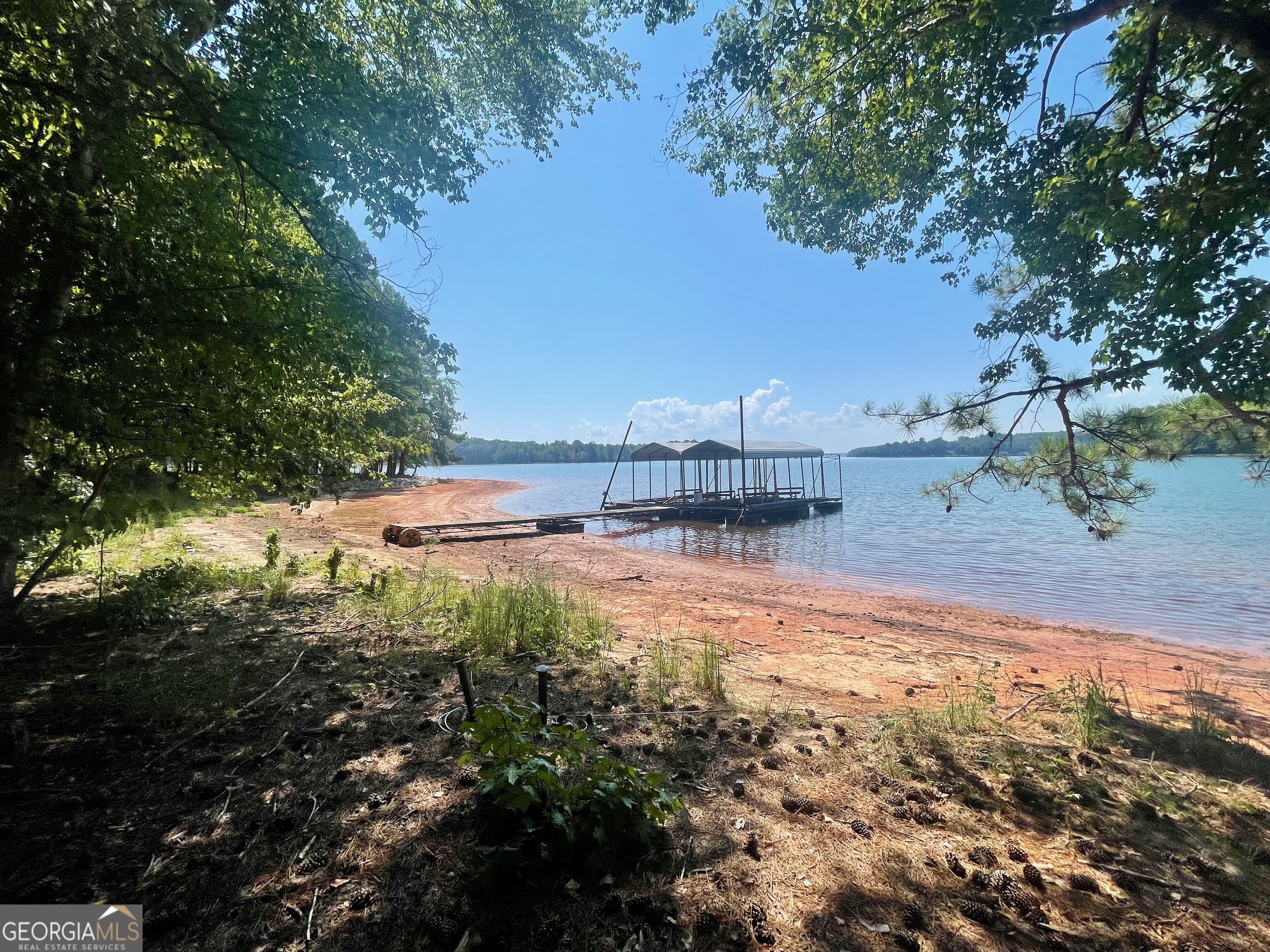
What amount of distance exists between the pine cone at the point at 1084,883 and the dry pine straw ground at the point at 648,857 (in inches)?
0.4

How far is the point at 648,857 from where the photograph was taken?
2010 mm

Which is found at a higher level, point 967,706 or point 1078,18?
point 1078,18

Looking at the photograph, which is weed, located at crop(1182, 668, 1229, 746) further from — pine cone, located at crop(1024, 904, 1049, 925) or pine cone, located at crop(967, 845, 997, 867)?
pine cone, located at crop(1024, 904, 1049, 925)

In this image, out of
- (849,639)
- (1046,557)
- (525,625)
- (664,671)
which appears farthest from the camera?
(1046,557)

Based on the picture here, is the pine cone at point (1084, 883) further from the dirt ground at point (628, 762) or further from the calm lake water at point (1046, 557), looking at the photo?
the calm lake water at point (1046, 557)

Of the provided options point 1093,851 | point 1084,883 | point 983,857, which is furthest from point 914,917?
point 1093,851

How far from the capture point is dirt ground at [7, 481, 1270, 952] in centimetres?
174

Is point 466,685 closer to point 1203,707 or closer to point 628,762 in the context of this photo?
point 628,762

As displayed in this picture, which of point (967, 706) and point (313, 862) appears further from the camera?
point (967, 706)

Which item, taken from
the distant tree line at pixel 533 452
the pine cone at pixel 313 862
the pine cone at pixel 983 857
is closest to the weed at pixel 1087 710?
the pine cone at pixel 983 857

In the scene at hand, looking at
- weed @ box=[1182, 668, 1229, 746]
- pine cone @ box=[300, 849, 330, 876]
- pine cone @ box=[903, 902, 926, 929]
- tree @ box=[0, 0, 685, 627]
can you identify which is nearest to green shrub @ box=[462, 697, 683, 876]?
pine cone @ box=[300, 849, 330, 876]

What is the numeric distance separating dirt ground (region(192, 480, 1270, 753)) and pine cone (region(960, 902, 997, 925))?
86.6 inches

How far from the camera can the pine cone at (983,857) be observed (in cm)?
213

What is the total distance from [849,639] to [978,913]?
5.96 metres
